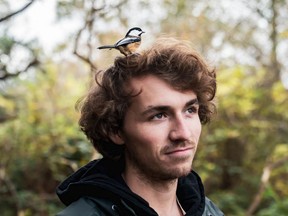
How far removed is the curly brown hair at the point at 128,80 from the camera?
2457 mm

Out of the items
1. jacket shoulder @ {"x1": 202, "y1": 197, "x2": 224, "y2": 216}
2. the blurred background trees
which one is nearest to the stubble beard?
jacket shoulder @ {"x1": 202, "y1": 197, "x2": 224, "y2": 216}

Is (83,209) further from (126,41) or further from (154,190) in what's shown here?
(126,41)

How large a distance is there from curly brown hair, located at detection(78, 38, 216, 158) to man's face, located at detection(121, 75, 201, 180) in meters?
0.05

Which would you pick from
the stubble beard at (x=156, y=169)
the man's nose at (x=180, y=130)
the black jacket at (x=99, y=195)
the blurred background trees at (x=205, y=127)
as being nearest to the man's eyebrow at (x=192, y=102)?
the man's nose at (x=180, y=130)

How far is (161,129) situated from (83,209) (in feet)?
1.71

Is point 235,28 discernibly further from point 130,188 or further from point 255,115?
point 130,188

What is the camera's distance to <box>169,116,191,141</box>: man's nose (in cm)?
230

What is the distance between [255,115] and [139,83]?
7454 millimetres

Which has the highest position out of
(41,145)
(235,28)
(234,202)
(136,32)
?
(136,32)

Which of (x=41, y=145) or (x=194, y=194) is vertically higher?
(x=194, y=194)

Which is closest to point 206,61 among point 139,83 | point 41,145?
point 139,83

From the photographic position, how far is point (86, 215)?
2.16 metres

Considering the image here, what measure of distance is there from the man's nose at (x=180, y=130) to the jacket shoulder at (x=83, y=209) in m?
0.48

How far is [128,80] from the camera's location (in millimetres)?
2496
